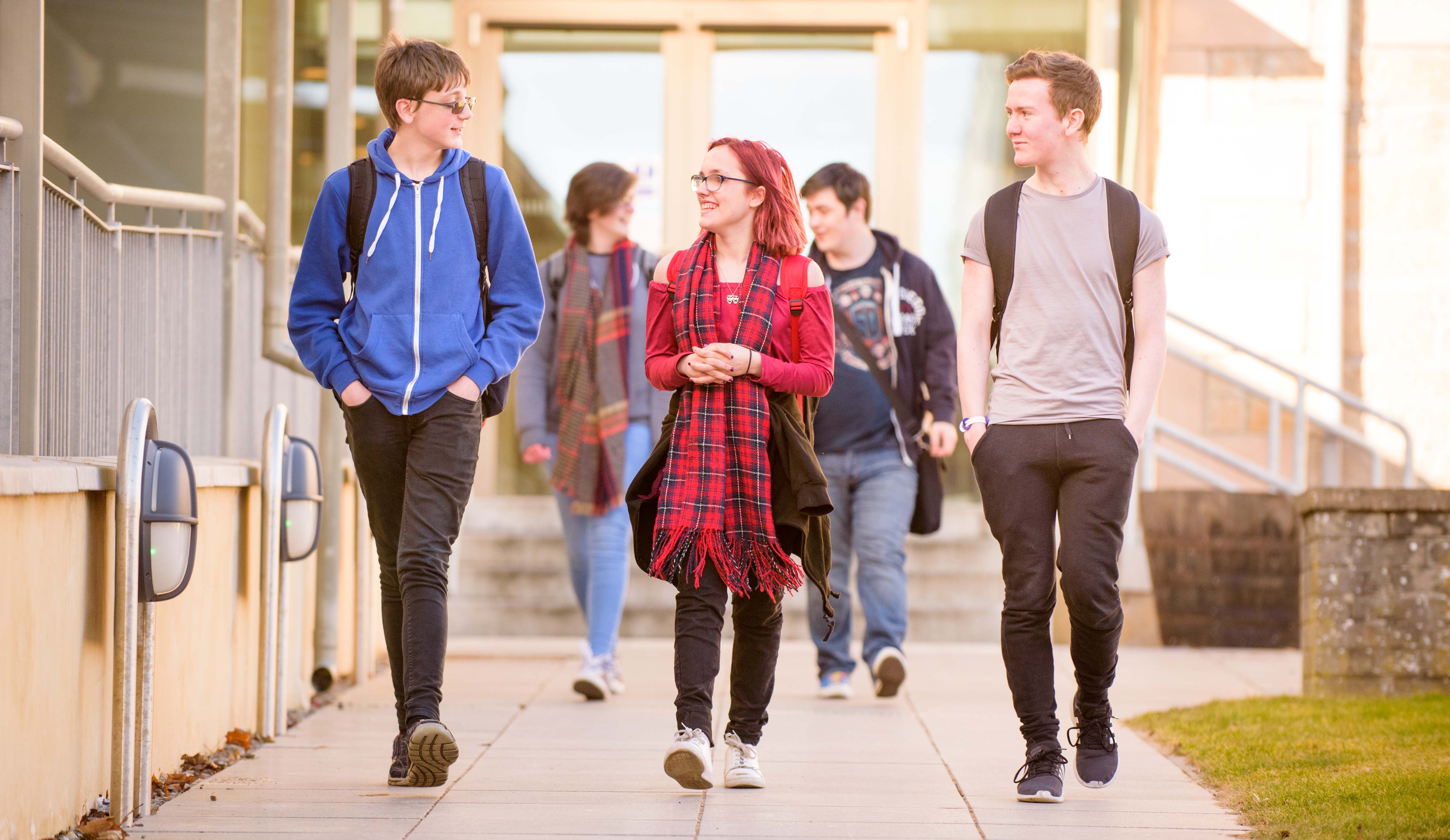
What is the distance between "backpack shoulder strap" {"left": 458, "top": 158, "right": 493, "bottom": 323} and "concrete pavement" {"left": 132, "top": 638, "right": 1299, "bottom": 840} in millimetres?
1209

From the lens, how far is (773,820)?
3947mm

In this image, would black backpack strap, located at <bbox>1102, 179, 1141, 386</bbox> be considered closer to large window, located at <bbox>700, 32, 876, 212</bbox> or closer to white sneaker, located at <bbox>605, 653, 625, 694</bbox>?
white sneaker, located at <bbox>605, 653, 625, 694</bbox>

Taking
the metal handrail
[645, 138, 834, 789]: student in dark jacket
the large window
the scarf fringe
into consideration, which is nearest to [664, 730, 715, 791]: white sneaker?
[645, 138, 834, 789]: student in dark jacket

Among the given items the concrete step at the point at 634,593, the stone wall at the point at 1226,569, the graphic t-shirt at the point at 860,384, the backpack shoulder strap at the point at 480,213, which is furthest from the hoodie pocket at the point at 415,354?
the stone wall at the point at 1226,569

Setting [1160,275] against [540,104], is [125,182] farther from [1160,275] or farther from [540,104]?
[1160,275]

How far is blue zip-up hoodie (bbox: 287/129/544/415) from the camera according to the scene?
426cm

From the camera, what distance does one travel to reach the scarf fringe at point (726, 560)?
4195 millimetres

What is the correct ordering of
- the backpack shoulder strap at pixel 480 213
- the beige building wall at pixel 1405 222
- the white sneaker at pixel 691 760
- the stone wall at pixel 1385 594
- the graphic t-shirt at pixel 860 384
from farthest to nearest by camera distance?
the beige building wall at pixel 1405 222 → the stone wall at pixel 1385 594 → the graphic t-shirt at pixel 860 384 → the backpack shoulder strap at pixel 480 213 → the white sneaker at pixel 691 760

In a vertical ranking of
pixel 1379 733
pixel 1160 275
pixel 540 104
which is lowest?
pixel 1379 733

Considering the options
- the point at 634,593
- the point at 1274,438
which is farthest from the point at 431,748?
the point at 1274,438

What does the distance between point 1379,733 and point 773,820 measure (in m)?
2.37

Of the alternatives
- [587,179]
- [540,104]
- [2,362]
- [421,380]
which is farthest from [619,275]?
[540,104]

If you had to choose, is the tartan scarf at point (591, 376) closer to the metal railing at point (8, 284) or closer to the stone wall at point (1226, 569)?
the metal railing at point (8, 284)

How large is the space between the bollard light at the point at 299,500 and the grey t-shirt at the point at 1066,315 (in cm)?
230
